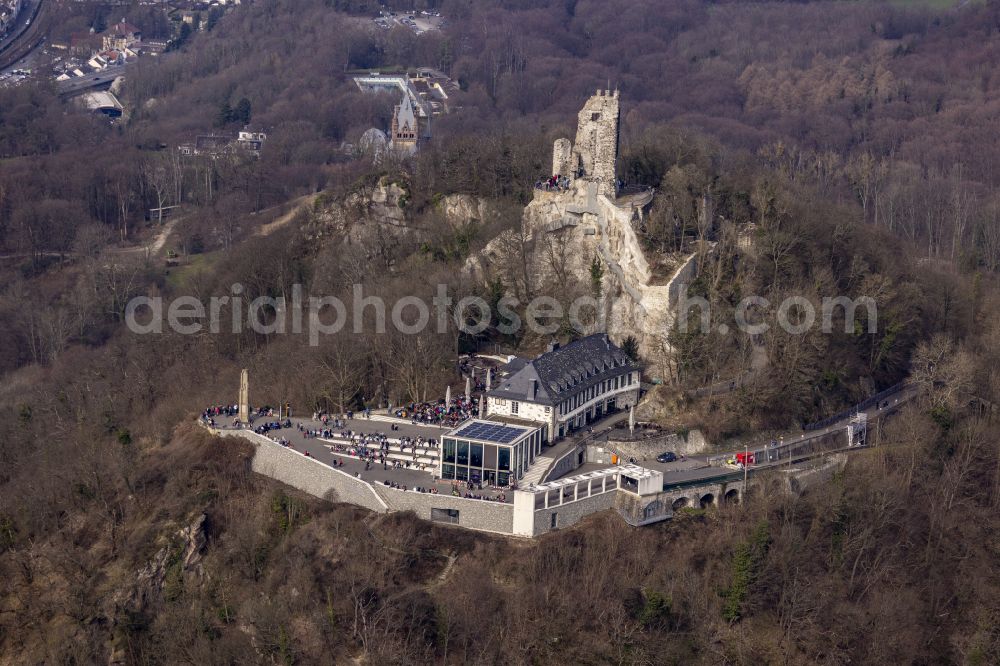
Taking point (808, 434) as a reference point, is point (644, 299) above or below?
above

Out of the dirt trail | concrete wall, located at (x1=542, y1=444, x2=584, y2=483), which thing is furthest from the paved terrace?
the dirt trail

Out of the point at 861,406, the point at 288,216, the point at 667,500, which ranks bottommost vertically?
the point at 288,216

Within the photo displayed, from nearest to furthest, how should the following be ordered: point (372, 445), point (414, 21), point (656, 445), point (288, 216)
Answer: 1. point (656, 445)
2. point (372, 445)
3. point (288, 216)
4. point (414, 21)

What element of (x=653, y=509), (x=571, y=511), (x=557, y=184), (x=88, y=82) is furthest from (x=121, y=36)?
(x=653, y=509)

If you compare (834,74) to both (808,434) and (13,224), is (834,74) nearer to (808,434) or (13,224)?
(13,224)

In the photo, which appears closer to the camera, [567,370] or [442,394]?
[567,370]

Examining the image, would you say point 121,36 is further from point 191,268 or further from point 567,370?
point 567,370

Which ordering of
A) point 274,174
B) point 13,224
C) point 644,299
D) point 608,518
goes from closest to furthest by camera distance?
point 608,518 < point 644,299 < point 13,224 < point 274,174

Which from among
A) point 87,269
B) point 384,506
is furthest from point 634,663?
point 87,269
